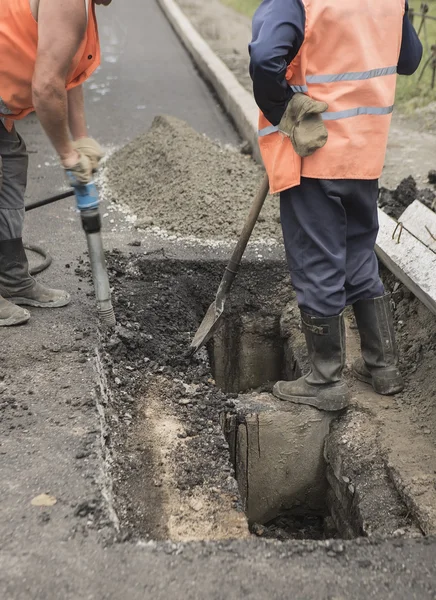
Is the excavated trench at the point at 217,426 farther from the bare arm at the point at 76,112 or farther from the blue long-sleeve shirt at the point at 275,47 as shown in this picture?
the blue long-sleeve shirt at the point at 275,47

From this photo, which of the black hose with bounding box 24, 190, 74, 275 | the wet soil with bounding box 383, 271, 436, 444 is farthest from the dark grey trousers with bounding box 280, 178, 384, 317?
the black hose with bounding box 24, 190, 74, 275

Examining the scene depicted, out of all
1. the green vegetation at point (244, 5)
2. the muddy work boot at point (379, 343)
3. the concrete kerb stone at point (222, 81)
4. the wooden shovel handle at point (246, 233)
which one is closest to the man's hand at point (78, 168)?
the wooden shovel handle at point (246, 233)

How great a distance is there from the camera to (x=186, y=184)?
5.56 m

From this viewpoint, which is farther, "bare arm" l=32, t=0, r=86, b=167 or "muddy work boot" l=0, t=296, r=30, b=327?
"muddy work boot" l=0, t=296, r=30, b=327

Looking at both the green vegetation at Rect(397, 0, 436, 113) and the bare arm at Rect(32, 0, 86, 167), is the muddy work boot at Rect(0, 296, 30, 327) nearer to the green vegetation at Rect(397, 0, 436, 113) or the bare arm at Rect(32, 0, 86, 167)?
the bare arm at Rect(32, 0, 86, 167)

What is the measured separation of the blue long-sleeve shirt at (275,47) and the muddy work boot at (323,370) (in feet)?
3.38

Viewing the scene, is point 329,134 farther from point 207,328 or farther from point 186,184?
point 186,184

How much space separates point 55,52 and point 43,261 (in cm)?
187

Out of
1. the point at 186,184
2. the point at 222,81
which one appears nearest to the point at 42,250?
the point at 186,184

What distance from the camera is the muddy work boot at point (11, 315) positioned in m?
3.66

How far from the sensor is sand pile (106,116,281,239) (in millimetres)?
5129

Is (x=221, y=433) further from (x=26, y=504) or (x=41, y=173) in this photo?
(x=41, y=173)

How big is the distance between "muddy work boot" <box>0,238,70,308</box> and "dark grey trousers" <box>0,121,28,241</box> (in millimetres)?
99

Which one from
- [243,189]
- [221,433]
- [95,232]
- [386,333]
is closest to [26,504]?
[221,433]
